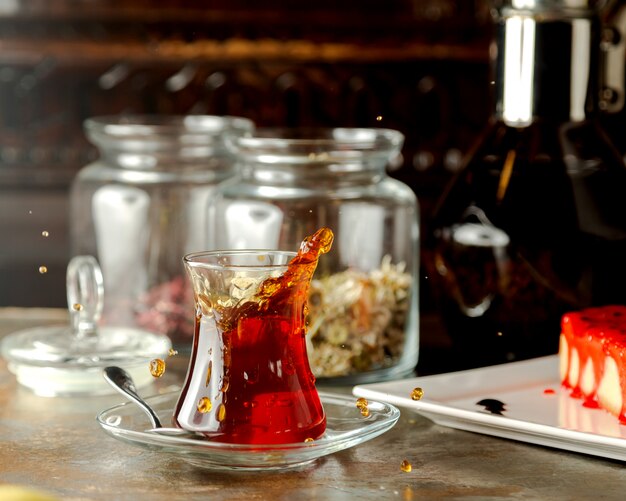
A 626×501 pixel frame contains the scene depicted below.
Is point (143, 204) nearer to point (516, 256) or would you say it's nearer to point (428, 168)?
point (516, 256)

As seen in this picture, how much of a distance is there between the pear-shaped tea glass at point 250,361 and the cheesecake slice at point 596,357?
0.76 feet

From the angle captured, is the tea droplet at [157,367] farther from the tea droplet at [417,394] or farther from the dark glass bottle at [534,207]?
the dark glass bottle at [534,207]

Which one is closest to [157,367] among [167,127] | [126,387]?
[126,387]

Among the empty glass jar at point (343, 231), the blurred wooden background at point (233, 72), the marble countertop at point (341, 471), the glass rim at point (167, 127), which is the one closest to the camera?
the marble countertop at point (341, 471)

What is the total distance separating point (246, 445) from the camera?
2.37ft

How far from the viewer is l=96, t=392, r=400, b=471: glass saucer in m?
0.72

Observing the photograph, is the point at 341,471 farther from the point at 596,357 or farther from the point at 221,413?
the point at 596,357

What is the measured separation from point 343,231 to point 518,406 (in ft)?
0.75

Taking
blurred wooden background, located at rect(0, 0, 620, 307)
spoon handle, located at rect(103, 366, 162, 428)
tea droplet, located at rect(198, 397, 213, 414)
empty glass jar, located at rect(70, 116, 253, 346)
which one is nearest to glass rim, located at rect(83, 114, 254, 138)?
empty glass jar, located at rect(70, 116, 253, 346)

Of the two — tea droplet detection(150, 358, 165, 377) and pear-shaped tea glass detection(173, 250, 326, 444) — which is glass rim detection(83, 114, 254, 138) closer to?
tea droplet detection(150, 358, 165, 377)

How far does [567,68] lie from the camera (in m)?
1.07

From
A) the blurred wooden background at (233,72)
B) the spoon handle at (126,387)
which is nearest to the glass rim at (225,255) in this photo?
the spoon handle at (126,387)

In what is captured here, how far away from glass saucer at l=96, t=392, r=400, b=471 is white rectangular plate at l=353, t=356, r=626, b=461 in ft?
0.19

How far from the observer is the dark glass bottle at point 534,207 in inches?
41.1
